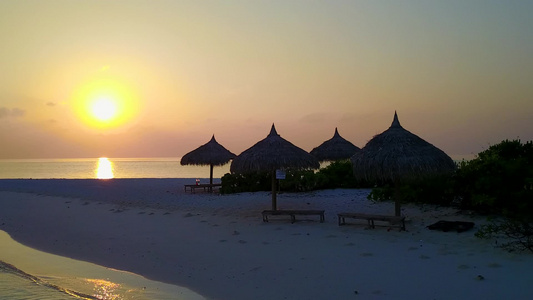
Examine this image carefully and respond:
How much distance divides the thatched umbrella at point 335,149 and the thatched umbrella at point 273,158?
9.75 metres

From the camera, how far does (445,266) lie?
262 inches

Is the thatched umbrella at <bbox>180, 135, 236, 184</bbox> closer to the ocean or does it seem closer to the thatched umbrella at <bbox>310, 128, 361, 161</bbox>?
the thatched umbrella at <bbox>310, 128, 361, 161</bbox>

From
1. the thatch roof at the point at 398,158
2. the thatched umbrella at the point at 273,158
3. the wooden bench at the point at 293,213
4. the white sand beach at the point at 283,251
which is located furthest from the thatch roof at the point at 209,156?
the thatch roof at the point at 398,158

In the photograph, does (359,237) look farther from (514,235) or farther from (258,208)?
Answer: (258,208)

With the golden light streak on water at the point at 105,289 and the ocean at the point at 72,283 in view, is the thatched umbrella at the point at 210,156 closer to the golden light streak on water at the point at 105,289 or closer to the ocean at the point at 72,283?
the ocean at the point at 72,283

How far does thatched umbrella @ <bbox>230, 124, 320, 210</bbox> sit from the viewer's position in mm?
11414

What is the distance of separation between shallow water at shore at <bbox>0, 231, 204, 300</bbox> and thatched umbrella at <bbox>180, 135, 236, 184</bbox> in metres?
11.5

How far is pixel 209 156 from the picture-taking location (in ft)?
65.4

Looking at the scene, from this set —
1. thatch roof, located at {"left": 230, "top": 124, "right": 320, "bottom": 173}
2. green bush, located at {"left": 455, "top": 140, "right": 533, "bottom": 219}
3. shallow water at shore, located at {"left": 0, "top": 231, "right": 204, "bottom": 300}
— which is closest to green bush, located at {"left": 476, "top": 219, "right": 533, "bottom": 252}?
green bush, located at {"left": 455, "top": 140, "right": 533, "bottom": 219}

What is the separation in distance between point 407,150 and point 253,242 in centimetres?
404

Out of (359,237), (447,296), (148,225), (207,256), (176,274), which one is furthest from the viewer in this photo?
(148,225)

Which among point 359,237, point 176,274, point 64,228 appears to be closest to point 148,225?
point 64,228

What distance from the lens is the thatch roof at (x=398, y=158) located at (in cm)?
933

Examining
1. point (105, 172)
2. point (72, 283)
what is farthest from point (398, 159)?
point (105, 172)
